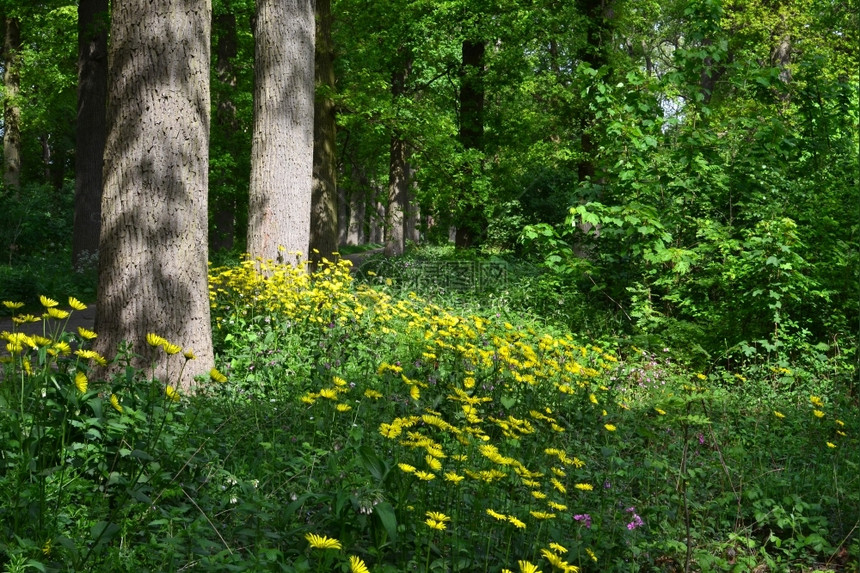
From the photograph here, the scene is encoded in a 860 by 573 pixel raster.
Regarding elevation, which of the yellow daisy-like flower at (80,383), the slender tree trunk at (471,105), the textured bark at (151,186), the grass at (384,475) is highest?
the slender tree trunk at (471,105)

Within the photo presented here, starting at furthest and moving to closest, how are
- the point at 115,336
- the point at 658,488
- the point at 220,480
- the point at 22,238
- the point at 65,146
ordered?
the point at 65,146 → the point at 22,238 → the point at 115,336 → the point at 658,488 → the point at 220,480

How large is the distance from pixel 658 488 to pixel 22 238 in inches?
802

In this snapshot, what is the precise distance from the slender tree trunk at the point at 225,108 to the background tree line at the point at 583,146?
0.06 meters

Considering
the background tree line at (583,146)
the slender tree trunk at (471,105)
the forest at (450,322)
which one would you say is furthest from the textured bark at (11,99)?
the slender tree trunk at (471,105)

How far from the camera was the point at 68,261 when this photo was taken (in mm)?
17406

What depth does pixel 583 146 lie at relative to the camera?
15453mm

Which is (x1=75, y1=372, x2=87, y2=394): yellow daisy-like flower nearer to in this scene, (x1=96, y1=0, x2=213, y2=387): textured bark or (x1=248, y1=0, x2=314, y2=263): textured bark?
(x1=96, y1=0, x2=213, y2=387): textured bark

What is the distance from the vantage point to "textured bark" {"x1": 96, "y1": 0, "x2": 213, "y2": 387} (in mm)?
5871

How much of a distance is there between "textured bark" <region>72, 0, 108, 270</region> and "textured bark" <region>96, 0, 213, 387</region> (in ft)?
32.1

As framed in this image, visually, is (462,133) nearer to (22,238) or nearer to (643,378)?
(643,378)

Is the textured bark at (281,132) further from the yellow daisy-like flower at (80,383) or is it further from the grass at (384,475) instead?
the yellow daisy-like flower at (80,383)

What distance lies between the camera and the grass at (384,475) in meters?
2.99

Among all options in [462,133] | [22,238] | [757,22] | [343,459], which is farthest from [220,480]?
[757,22]

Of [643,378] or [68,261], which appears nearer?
[643,378]
